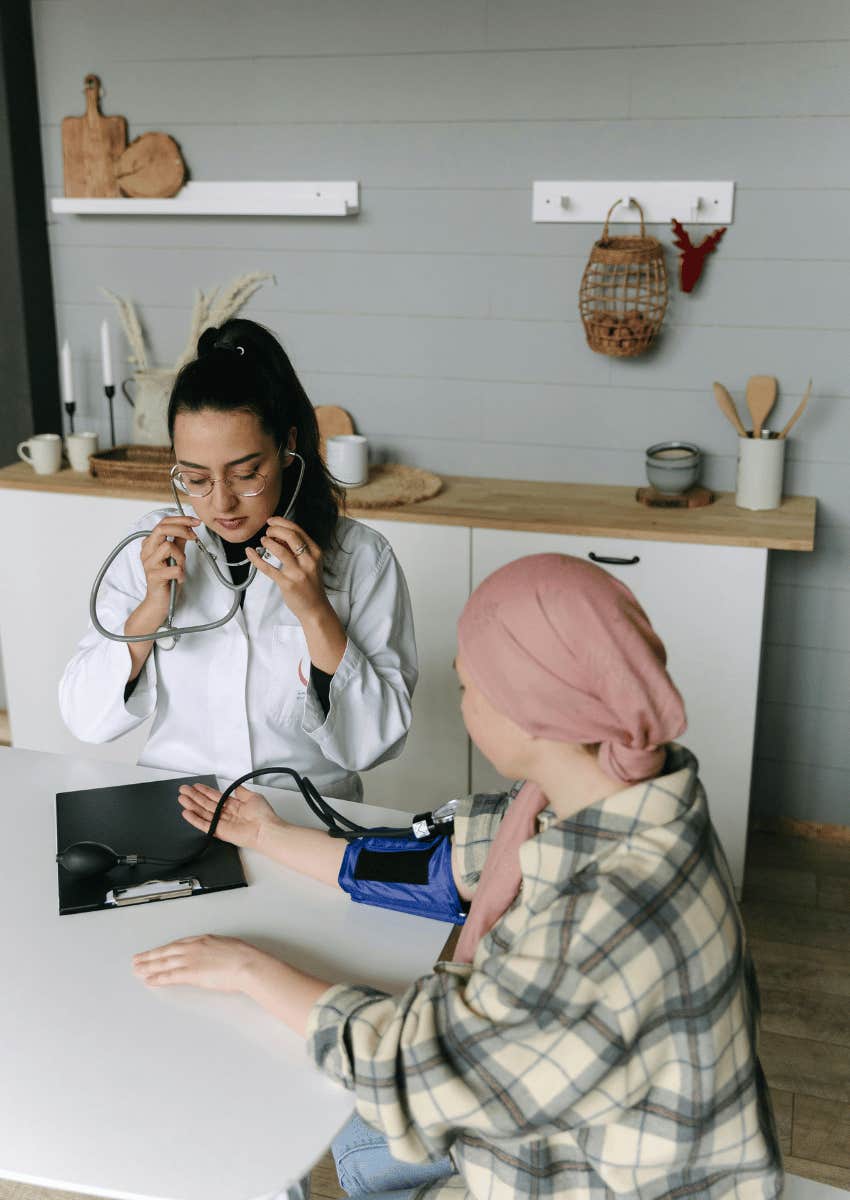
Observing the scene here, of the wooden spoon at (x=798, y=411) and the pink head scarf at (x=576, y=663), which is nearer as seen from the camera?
the pink head scarf at (x=576, y=663)

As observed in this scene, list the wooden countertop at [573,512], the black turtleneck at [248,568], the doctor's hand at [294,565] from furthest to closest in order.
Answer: the wooden countertop at [573,512], the black turtleneck at [248,568], the doctor's hand at [294,565]

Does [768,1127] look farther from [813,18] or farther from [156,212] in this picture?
[156,212]

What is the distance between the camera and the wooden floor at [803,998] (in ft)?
6.26

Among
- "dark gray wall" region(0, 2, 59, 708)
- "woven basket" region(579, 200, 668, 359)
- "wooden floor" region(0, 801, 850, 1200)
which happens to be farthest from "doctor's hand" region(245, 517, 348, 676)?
"dark gray wall" region(0, 2, 59, 708)

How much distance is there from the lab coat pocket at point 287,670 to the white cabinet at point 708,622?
0.87m

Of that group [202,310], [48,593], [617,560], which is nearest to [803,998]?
[617,560]

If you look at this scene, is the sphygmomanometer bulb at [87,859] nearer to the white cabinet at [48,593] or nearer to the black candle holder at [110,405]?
the white cabinet at [48,593]

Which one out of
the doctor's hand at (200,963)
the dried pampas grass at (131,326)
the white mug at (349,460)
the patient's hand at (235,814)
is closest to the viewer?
the doctor's hand at (200,963)

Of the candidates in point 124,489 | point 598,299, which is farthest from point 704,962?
point 124,489

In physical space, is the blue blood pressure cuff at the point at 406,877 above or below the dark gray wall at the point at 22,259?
below

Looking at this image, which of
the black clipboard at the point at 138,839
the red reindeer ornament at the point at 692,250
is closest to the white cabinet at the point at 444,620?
the red reindeer ornament at the point at 692,250

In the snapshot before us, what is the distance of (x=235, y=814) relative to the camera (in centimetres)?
143

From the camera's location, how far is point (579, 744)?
1.00 metres

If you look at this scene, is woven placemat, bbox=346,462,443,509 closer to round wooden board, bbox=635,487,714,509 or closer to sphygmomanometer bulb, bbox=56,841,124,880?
round wooden board, bbox=635,487,714,509
